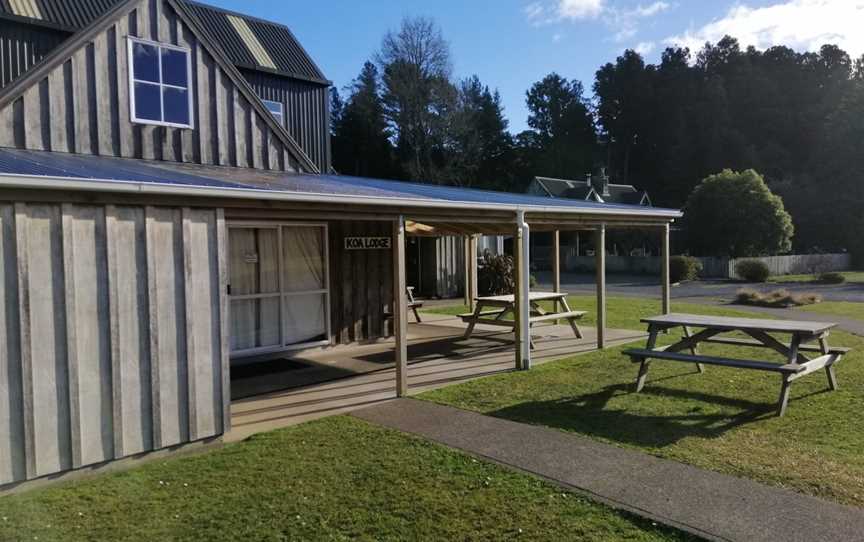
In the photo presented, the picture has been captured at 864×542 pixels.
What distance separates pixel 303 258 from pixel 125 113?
136 inches

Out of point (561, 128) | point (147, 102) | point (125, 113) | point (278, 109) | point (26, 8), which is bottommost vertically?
point (125, 113)

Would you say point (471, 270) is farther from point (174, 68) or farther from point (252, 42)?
point (174, 68)

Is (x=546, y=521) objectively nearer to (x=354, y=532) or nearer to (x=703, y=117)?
Answer: (x=354, y=532)

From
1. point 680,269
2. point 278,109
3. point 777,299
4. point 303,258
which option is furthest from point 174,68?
point 680,269

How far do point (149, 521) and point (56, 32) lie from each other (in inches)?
418

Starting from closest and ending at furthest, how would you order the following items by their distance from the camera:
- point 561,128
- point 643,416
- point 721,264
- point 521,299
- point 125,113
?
point 643,416, point 125,113, point 521,299, point 721,264, point 561,128

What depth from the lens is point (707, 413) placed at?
686 centimetres

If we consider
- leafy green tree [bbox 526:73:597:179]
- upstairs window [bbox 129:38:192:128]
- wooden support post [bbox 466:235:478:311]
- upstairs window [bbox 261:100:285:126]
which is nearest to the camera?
upstairs window [bbox 129:38:192:128]

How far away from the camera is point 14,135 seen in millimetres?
7742

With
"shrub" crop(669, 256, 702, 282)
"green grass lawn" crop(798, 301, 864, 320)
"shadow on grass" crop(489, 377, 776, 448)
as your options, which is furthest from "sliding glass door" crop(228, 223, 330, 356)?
"shrub" crop(669, 256, 702, 282)

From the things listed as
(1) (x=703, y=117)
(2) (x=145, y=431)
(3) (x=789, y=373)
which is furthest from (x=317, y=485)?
(1) (x=703, y=117)

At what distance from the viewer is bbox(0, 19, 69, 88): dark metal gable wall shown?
1098 cm

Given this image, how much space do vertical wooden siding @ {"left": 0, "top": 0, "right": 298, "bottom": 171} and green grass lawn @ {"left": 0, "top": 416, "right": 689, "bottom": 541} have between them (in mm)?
4828

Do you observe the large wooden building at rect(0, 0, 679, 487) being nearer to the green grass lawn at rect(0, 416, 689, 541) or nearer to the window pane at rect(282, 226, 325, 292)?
the window pane at rect(282, 226, 325, 292)
